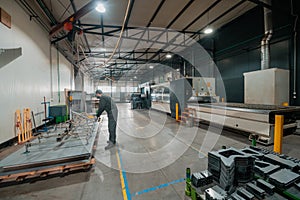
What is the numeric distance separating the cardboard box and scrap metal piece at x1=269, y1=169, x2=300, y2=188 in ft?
17.5

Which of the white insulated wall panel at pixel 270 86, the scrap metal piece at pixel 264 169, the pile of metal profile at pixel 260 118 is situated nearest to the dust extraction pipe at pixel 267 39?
the white insulated wall panel at pixel 270 86

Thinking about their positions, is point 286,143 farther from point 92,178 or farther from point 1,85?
point 1,85

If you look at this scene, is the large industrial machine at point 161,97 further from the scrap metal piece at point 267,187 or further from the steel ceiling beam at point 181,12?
the scrap metal piece at point 267,187

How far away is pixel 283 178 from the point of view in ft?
3.04

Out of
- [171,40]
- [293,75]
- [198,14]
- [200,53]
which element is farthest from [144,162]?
[200,53]

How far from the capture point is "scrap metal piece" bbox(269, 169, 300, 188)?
34.5 inches

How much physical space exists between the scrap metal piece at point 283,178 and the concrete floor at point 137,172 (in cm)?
114

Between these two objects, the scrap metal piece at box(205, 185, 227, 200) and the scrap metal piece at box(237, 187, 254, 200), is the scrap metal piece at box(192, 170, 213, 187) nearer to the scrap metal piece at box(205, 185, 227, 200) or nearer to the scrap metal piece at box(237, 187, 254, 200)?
the scrap metal piece at box(205, 185, 227, 200)

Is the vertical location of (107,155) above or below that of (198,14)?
below

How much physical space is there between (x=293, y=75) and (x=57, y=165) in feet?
22.8

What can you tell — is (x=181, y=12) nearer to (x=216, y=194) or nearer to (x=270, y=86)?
(x=270, y=86)

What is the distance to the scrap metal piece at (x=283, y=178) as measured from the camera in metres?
0.88

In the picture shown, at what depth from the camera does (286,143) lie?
3.36 meters

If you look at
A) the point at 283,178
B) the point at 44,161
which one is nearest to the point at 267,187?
the point at 283,178
